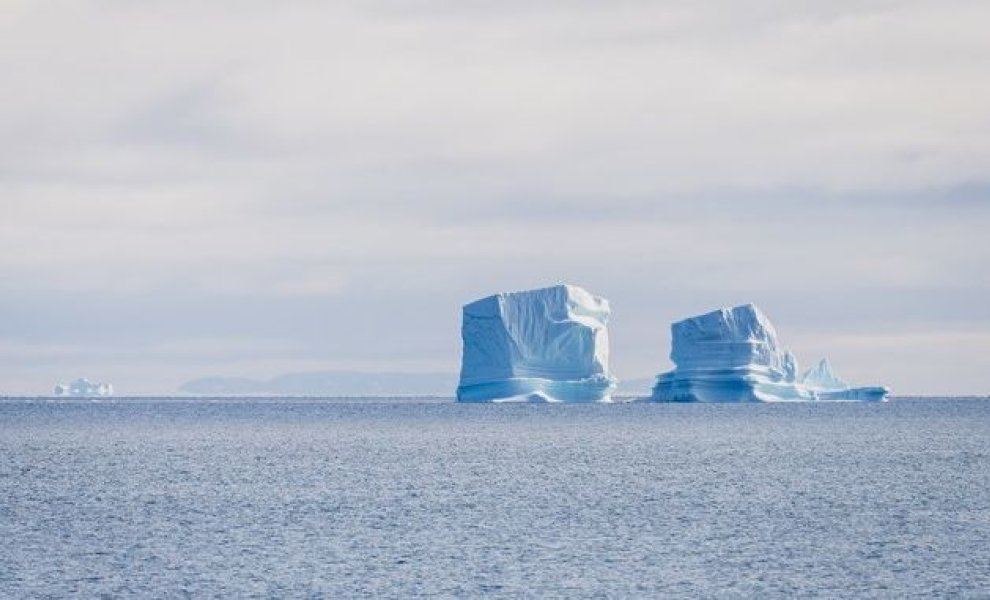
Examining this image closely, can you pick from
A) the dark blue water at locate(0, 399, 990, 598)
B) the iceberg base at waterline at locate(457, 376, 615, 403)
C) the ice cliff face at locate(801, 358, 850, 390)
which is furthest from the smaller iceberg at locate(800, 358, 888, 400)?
the dark blue water at locate(0, 399, 990, 598)

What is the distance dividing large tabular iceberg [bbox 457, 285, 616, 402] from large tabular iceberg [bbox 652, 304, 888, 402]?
438 cm

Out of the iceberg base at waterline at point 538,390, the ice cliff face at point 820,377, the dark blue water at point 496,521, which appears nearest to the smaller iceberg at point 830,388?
the ice cliff face at point 820,377

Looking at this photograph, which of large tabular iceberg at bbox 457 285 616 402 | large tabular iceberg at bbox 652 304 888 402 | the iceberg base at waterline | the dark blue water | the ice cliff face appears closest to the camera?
the dark blue water

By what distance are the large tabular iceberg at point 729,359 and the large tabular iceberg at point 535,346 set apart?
438 cm

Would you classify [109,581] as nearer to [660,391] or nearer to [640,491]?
[640,491]

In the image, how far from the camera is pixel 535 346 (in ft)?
253

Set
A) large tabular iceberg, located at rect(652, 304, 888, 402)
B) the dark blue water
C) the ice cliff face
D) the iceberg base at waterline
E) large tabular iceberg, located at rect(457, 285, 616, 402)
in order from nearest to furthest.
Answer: the dark blue water → large tabular iceberg, located at rect(457, 285, 616, 402) → the iceberg base at waterline → large tabular iceberg, located at rect(652, 304, 888, 402) → the ice cliff face

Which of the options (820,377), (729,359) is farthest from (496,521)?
(820,377)

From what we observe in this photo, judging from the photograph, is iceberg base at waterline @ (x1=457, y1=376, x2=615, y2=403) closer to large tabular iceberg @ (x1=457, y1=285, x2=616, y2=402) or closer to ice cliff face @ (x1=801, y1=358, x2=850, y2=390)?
large tabular iceberg @ (x1=457, y1=285, x2=616, y2=402)

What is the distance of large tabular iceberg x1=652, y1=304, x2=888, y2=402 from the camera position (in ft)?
257

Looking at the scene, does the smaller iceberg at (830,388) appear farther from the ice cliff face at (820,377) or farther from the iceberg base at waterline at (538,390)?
the iceberg base at waterline at (538,390)

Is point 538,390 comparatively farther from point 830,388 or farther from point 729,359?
point 830,388

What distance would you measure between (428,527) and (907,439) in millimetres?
38524

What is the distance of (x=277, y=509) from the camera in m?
27.5
